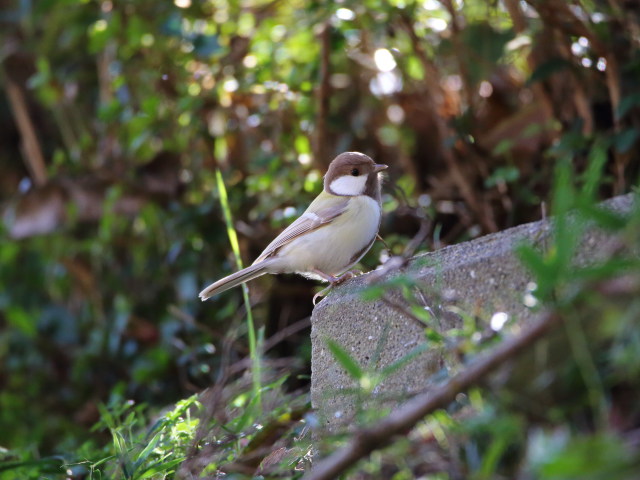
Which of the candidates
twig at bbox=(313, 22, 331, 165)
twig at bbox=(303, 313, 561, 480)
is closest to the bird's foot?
twig at bbox=(313, 22, 331, 165)

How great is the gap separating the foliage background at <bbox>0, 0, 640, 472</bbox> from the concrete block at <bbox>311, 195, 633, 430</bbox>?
1.57 m

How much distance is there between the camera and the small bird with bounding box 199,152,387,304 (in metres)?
3.73

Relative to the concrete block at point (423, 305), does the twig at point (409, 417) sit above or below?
above

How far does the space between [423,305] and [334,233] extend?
4.34 ft

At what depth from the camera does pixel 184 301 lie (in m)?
5.34

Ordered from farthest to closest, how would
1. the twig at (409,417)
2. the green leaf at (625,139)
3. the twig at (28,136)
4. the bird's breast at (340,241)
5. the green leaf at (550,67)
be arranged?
1. the twig at (28,136)
2. the green leaf at (550,67)
3. the green leaf at (625,139)
4. the bird's breast at (340,241)
5. the twig at (409,417)

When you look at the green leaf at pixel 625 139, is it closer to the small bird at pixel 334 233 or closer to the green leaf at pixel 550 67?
the green leaf at pixel 550 67

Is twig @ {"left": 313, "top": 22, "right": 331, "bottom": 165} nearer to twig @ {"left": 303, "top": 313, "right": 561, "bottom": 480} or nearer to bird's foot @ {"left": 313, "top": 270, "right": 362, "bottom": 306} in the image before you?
bird's foot @ {"left": 313, "top": 270, "right": 362, "bottom": 306}

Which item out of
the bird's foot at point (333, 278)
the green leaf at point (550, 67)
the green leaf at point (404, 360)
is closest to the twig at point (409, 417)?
the green leaf at point (404, 360)

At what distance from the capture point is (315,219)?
3.85 meters

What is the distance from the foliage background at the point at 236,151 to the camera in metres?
4.58

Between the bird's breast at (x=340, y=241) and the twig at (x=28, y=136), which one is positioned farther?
the twig at (x=28, y=136)

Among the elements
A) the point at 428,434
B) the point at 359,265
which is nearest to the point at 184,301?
the point at 359,265

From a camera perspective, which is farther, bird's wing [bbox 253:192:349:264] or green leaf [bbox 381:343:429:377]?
bird's wing [bbox 253:192:349:264]
